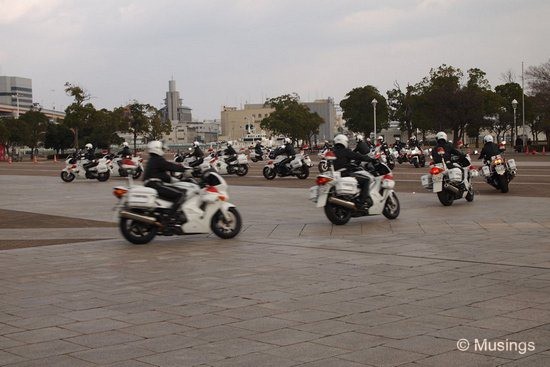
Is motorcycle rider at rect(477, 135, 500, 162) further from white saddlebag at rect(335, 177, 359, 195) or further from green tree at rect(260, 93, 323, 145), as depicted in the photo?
green tree at rect(260, 93, 323, 145)

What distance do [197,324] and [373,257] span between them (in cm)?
404

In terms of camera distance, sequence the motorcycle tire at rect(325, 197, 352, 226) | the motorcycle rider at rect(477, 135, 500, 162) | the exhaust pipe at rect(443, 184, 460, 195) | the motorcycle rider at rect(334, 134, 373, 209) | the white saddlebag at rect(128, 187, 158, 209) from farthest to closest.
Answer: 1. the motorcycle rider at rect(477, 135, 500, 162)
2. the exhaust pipe at rect(443, 184, 460, 195)
3. the motorcycle rider at rect(334, 134, 373, 209)
4. the motorcycle tire at rect(325, 197, 352, 226)
5. the white saddlebag at rect(128, 187, 158, 209)

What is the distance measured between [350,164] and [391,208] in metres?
1.11

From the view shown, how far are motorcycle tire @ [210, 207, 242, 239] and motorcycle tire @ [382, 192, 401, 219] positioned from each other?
3.37 metres

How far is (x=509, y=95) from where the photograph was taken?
320ft

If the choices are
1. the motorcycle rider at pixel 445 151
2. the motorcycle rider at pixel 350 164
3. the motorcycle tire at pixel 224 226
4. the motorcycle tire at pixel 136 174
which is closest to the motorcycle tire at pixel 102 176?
the motorcycle tire at pixel 136 174

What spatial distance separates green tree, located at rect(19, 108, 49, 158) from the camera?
328ft

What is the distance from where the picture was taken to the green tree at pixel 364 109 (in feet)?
333

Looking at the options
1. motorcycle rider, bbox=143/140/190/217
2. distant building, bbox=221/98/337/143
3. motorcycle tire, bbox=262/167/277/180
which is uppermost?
distant building, bbox=221/98/337/143

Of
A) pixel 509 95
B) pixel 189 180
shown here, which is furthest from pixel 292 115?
pixel 189 180

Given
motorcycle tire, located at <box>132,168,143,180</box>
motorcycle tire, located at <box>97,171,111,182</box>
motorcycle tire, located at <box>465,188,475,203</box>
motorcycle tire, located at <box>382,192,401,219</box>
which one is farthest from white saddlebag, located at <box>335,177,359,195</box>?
motorcycle tire, located at <box>97,171,111,182</box>

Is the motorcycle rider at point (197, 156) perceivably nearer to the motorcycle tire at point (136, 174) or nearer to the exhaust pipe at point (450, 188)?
the motorcycle tire at point (136, 174)

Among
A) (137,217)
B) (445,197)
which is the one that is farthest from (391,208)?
(137,217)

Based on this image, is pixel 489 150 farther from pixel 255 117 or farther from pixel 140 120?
pixel 255 117
